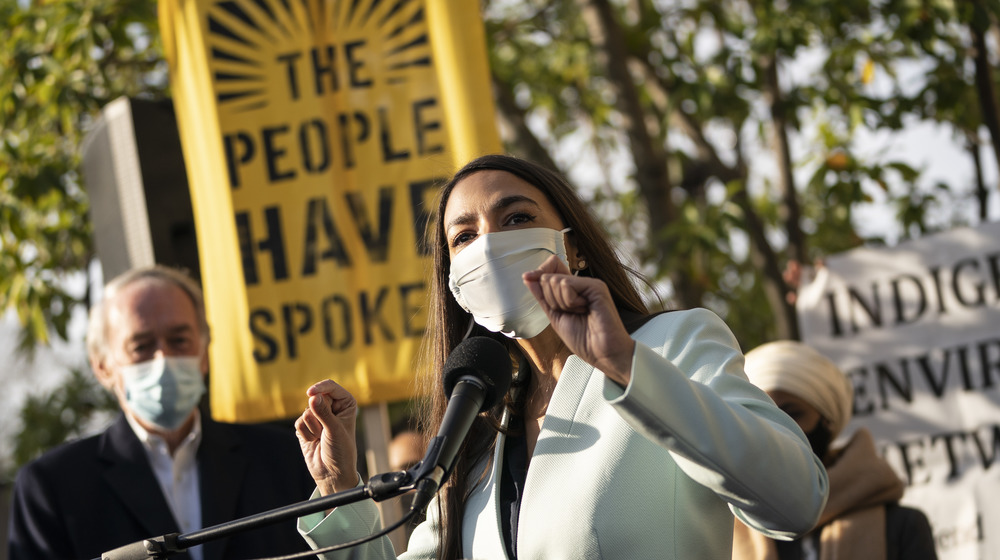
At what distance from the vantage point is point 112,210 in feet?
16.9

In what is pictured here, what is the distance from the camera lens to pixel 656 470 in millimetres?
2016

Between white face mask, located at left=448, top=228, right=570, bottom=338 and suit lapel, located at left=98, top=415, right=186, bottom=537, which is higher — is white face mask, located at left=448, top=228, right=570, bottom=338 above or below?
above

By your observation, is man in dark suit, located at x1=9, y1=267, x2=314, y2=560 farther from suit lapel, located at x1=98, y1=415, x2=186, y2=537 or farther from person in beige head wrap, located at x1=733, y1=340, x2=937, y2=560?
person in beige head wrap, located at x1=733, y1=340, x2=937, y2=560

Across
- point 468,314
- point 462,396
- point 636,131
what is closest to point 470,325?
point 468,314

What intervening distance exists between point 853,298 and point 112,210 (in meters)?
3.52

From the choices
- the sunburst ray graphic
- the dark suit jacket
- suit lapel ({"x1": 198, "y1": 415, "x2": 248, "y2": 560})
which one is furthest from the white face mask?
the sunburst ray graphic

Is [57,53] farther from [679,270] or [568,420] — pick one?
[568,420]

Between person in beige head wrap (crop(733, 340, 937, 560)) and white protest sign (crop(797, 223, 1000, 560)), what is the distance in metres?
1.29

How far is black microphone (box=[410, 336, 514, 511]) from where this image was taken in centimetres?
175

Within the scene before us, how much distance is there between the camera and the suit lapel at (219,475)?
139 inches

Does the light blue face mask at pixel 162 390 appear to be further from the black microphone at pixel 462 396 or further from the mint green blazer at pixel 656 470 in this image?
the black microphone at pixel 462 396

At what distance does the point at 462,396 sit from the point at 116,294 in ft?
7.54

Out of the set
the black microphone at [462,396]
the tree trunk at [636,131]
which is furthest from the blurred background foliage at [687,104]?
the black microphone at [462,396]

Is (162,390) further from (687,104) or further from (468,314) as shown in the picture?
(687,104)
